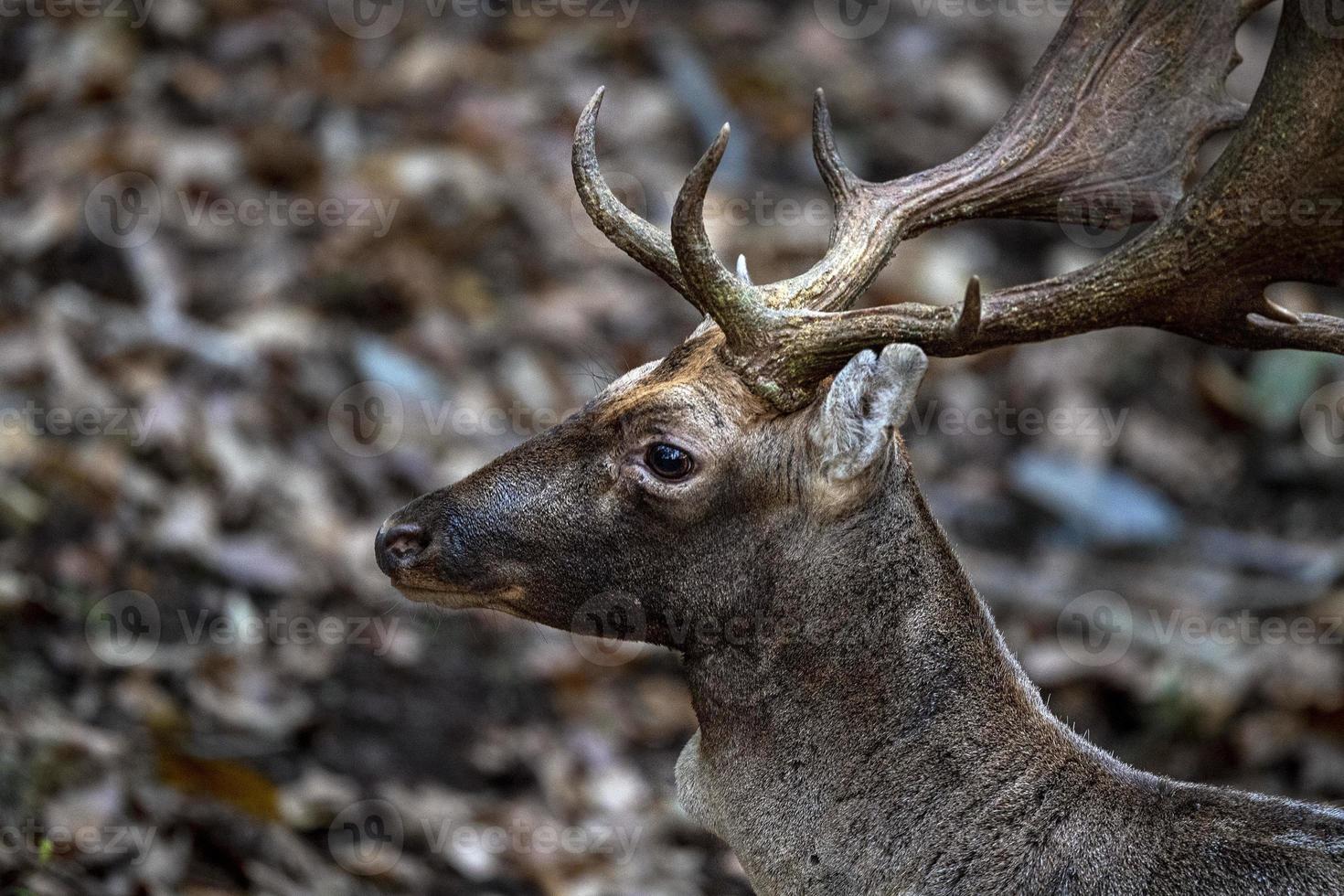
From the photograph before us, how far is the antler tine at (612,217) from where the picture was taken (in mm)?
4746

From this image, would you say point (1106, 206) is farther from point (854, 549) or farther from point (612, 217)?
point (612, 217)

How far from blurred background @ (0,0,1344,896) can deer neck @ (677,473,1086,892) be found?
1346 mm

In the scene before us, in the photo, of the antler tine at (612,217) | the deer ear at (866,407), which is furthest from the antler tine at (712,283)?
the deer ear at (866,407)

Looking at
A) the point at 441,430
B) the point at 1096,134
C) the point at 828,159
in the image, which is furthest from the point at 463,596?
the point at 441,430

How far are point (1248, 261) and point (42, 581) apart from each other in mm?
5496

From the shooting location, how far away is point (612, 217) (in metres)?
4.84

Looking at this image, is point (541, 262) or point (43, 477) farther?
point (541, 262)

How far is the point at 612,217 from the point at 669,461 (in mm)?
777

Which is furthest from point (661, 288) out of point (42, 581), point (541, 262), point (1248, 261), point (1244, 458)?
point (1248, 261)

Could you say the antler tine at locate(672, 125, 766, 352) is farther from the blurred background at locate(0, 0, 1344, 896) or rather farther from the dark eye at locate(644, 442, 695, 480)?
the blurred background at locate(0, 0, 1344, 896)

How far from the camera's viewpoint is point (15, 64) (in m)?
10.7

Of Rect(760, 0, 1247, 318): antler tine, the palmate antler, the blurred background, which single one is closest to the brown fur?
the palmate antler

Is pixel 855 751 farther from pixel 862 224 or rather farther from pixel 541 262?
pixel 541 262

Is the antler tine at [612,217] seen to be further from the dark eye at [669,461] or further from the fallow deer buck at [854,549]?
the dark eye at [669,461]
